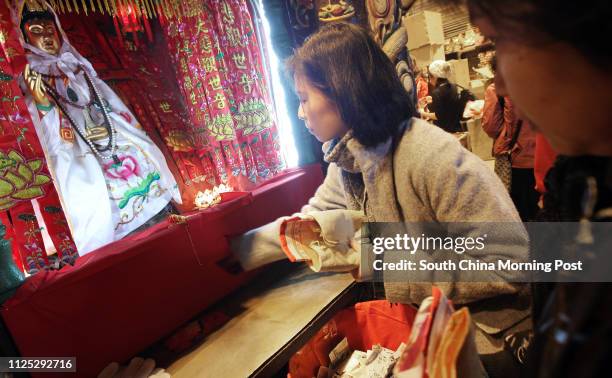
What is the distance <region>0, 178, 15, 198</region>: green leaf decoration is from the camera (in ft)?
3.66

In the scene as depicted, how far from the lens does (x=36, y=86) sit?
131 cm

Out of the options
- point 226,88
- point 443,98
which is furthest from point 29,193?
point 443,98

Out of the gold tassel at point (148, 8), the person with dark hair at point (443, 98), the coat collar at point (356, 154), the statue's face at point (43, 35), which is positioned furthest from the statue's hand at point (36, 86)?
the person with dark hair at point (443, 98)

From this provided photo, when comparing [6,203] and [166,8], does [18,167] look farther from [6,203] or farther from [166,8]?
[166,8]

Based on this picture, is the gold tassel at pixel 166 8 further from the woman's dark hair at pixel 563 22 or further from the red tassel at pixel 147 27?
the woman's dark hair at pixel 563 22

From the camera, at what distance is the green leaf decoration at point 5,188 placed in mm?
1114

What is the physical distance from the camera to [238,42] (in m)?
1.96

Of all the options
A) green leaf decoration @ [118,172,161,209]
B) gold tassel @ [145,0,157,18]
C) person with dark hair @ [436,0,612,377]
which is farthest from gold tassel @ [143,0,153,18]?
person with dark hair @ [436,0,612,377]

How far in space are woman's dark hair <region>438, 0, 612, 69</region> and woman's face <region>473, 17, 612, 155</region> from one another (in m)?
0.01

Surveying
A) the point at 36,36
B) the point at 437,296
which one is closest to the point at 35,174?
the point at 36,36

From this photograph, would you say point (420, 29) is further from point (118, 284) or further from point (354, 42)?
point (118, 284)

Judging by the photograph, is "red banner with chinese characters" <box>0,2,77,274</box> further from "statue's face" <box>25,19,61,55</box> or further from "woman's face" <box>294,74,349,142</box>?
"woman's face" <box>294,74,349,142</box>

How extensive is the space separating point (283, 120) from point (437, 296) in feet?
6.29

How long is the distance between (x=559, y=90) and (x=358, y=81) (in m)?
0.75
